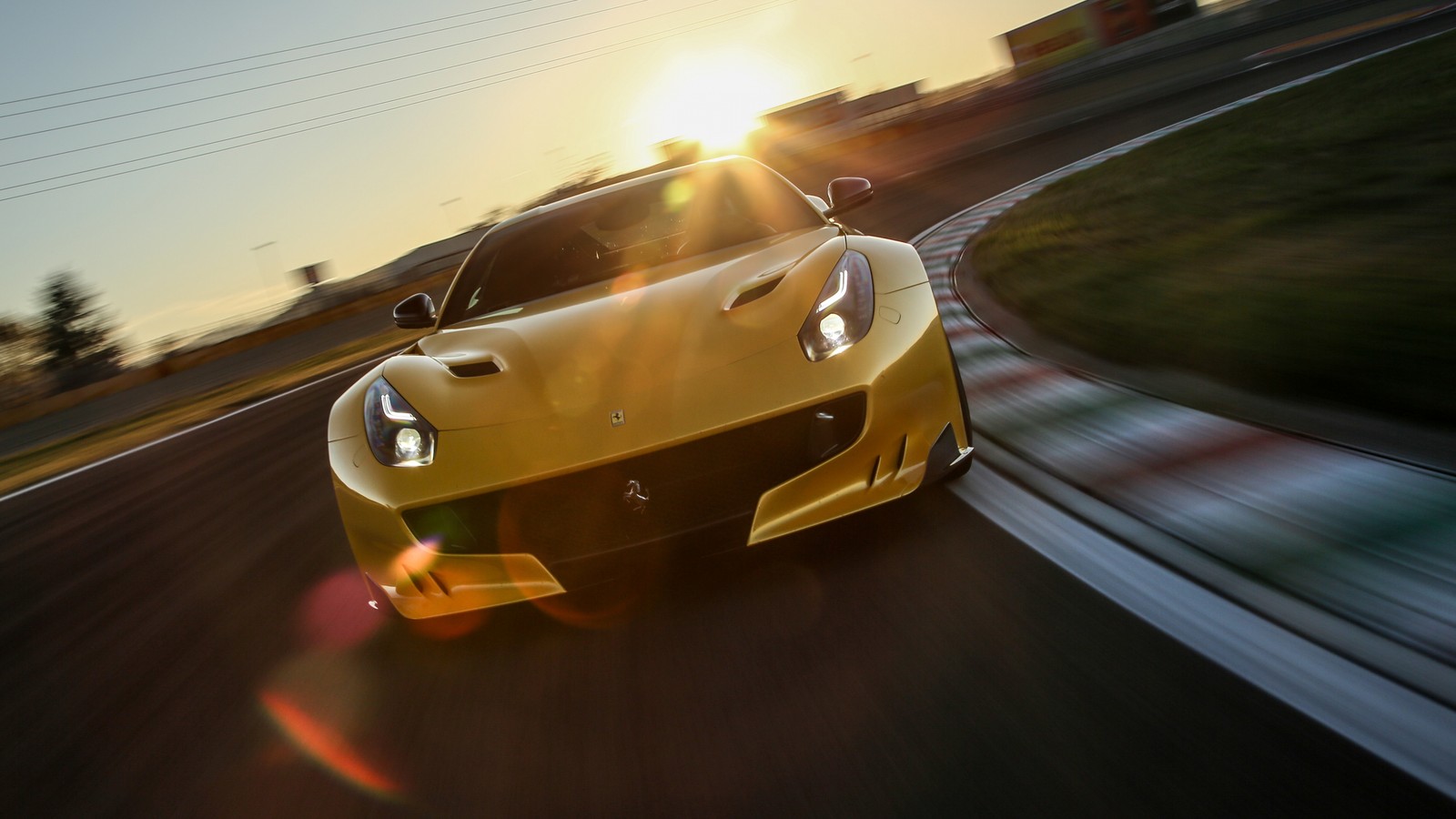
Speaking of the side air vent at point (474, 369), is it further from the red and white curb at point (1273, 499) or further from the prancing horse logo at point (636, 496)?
the red and white curb at point (1273, 499)

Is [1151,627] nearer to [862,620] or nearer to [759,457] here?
[862,620]

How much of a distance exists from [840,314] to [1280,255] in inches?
142

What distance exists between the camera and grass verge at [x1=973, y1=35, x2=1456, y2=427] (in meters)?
4.05

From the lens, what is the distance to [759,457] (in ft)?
9.51

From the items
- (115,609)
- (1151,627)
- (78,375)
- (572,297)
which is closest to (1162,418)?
(1151,627)

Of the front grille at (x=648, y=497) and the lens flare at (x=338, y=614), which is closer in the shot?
the front grille at (x=648, y=497)

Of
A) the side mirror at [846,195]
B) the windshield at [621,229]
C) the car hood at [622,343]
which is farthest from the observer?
the side mirror at [846,195]

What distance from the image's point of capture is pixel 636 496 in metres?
2.86

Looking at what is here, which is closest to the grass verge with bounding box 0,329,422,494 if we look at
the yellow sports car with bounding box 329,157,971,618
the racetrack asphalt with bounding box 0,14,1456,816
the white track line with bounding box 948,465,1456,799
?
the racetrack asphalt with bounding box 0,14,1456,816

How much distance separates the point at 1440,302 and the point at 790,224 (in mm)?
2337

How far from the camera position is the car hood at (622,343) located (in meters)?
3.03

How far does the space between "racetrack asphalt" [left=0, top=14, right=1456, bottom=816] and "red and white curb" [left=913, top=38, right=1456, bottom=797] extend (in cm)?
33

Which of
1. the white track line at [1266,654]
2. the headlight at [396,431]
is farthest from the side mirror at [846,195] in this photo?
the headlight at [396,431]

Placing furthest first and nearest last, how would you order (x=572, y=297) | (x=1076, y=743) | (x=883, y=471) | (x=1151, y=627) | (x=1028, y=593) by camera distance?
(x=572, y=297) < (x=883, y=471) < (x=1028, y=593) < (x=1151, y=627) < (x=1076, y=743)
